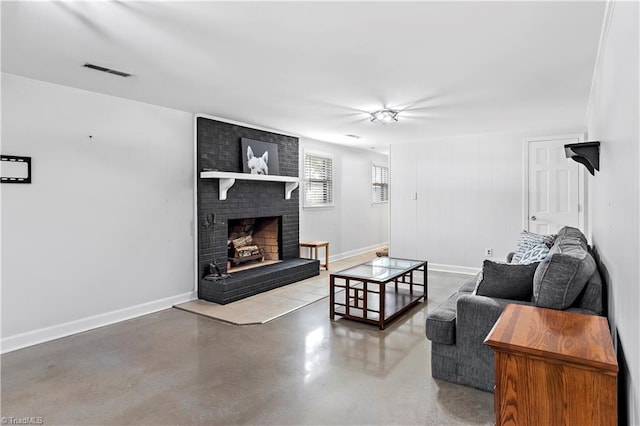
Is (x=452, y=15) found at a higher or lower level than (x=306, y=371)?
higher

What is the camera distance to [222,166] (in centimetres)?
492

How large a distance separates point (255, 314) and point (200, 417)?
1.84 metres

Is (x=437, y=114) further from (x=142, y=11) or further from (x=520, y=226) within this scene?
(x=142, y=11)

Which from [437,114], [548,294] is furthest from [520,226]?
[548,294]

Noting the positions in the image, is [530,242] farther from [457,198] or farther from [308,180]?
[308,180]

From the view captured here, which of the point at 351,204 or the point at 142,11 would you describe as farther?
the point at 351,204

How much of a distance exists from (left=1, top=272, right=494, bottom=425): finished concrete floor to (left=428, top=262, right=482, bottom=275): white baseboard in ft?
9.21

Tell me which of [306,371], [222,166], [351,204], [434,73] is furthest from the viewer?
[351,204]

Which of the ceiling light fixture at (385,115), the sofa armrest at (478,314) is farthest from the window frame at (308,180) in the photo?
the sofa armrest at (478,314)

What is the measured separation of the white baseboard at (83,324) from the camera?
10.4 ft

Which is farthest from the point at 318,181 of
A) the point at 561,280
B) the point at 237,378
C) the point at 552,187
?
the point at 561,280

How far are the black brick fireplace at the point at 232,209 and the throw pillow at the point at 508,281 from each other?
298cm

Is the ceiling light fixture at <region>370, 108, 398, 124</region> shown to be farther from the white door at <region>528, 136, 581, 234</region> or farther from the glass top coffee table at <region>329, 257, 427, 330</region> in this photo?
the white door at <region>528, 136, 581, 234</region>

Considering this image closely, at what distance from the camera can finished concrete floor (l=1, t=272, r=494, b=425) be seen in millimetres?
2199
